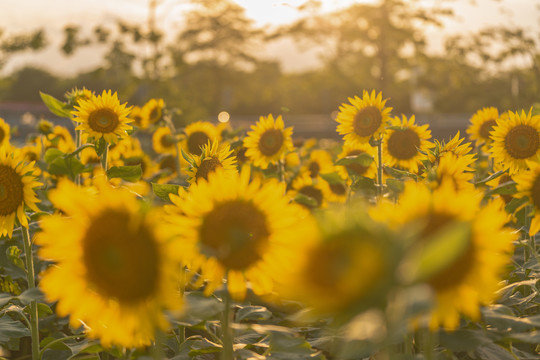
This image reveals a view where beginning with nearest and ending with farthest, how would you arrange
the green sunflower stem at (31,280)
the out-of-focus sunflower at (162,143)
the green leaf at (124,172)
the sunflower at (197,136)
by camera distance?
the green sunflower stem at (31,280) → the green leaf at (124,172) → the sunflower at (197,136) → the out-of-focus sunflower at (162,143)

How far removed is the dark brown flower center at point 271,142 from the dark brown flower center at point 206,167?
1518 millimetres

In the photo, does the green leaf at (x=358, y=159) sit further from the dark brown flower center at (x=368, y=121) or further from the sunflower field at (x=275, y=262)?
the sunflower field at (x=275, y=262)

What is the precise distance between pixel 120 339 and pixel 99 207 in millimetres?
310

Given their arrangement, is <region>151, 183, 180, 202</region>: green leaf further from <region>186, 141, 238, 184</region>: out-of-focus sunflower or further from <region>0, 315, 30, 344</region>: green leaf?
<region>0, 315, 30, 344</region>: green leaf

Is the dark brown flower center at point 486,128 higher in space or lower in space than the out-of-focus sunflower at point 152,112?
lower

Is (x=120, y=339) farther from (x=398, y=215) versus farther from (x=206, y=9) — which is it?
(x=206, y=9)

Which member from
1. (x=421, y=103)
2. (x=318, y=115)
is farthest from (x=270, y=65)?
(x=421, y=103)

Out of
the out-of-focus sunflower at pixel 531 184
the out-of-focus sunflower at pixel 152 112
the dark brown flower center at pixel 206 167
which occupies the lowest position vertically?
the out-of-focus sunflower at pixel 531 184

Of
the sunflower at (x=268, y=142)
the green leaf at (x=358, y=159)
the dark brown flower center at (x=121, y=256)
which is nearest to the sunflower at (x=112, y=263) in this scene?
the dark brown flower center at (x=121, y=256)

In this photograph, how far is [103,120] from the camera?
306 centimetres

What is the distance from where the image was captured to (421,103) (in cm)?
4491

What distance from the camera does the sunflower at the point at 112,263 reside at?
1251 mm

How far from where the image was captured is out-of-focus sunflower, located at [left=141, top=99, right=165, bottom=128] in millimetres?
4980

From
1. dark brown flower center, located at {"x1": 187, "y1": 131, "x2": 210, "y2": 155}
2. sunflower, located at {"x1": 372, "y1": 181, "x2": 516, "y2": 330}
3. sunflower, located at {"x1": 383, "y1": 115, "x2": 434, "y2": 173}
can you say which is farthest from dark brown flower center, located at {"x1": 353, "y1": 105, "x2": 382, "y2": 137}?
sunflower, located at {"x1": 372, "y1": 181, "x2": 516, "y2": 330}
